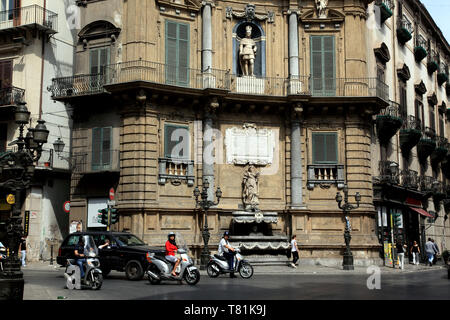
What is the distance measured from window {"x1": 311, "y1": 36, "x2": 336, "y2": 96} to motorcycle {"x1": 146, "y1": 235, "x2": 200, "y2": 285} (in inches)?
588

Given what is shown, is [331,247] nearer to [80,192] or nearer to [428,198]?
[80,192]

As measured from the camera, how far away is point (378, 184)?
3122 centimetres

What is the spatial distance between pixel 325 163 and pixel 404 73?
1099 centimetres

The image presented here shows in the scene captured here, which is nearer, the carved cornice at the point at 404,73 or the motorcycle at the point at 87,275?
the motorcycle at the point at 87,275

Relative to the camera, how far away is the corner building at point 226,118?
27.0 meters

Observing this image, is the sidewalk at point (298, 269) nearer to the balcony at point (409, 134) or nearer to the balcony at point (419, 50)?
the balcony at point (409, 134)

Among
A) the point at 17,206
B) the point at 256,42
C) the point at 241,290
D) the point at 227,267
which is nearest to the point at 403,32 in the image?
the point at 256,42

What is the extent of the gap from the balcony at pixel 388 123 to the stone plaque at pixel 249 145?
6789mm

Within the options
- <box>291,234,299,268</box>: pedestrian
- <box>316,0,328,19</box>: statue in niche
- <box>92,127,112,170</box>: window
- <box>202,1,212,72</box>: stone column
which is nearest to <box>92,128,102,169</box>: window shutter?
<box>92,127,112,170</box>: window

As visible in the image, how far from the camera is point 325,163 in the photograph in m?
29.4

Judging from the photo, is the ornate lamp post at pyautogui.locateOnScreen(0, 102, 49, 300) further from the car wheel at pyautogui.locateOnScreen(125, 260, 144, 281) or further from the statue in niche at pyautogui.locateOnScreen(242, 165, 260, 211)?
the statue in niche at pyautogui.locateOnScreen(242, 165, 260, 211)

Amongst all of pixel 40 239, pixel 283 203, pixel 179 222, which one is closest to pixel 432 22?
pixel 283 203

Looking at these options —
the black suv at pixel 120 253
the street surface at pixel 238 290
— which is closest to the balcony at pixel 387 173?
the street surface at pixel 238 290

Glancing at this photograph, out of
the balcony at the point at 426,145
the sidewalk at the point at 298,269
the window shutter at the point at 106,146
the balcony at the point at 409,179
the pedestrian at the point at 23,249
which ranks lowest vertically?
the sidewalk at the point at 298,269
